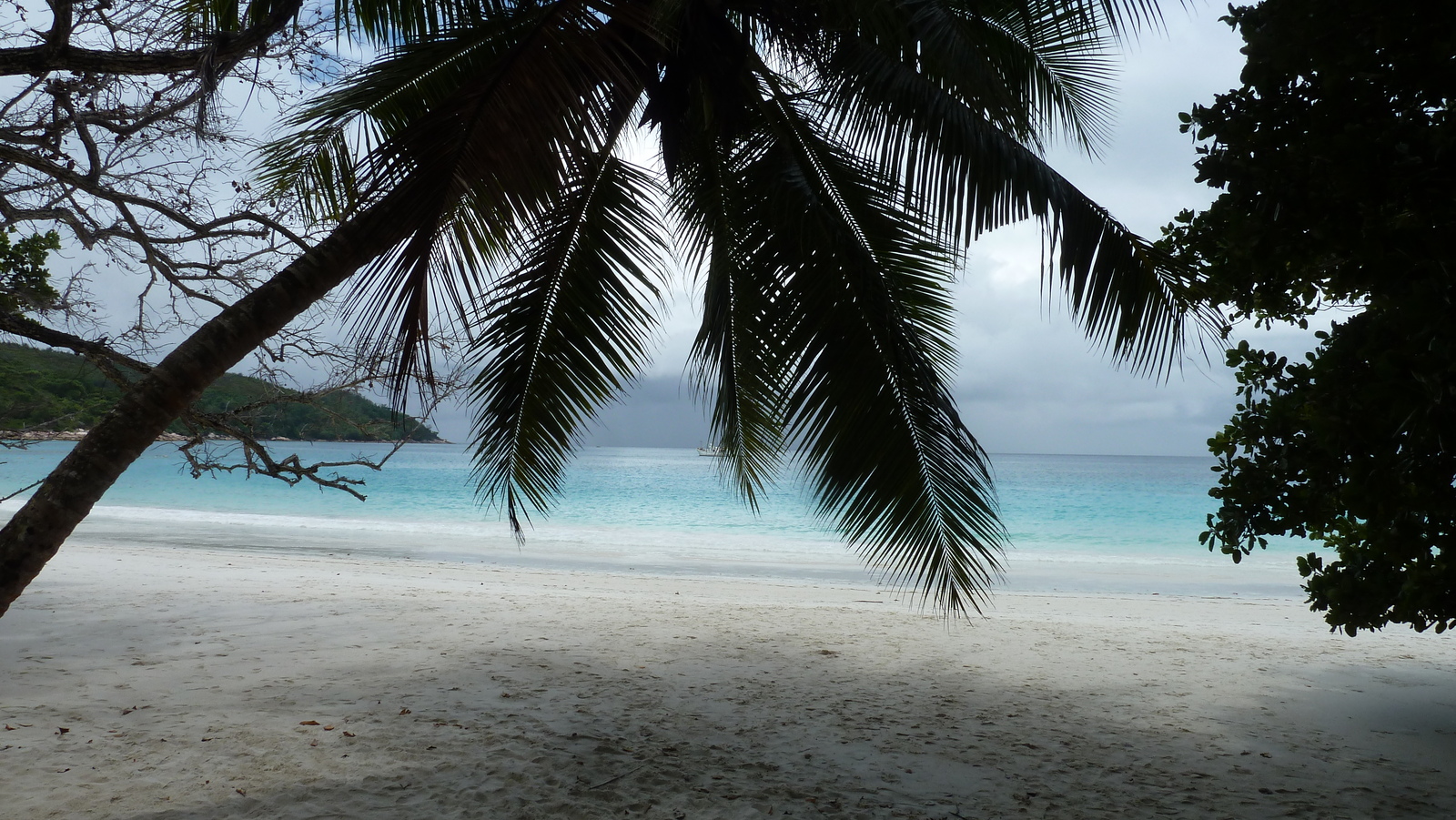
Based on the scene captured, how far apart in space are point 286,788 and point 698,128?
3946 mm

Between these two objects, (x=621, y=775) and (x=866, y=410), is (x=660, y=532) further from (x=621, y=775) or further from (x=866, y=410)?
(x=621, y=775)

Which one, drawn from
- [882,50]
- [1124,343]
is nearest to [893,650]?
[1124,343]

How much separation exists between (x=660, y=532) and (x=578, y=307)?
1642 centimetres

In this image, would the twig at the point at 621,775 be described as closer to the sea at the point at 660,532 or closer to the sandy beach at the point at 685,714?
the sandy beach at the point at 685,714

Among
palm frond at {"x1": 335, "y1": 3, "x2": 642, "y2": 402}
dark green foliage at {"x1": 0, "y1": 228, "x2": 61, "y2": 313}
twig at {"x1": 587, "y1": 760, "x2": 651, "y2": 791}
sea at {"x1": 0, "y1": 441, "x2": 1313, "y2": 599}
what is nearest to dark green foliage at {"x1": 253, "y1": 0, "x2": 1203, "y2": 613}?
palm frond at {"x1": 335, "y1": 3, "x2": 642, "y2": 402}

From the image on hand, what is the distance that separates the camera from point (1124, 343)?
460 centimetres

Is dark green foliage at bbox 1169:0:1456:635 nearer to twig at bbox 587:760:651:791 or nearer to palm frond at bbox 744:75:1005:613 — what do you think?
palm frond at bbox 744:75:1005:613

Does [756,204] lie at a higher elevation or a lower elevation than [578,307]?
higher

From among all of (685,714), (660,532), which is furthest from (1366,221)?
(660,532)

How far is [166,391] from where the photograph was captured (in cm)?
326

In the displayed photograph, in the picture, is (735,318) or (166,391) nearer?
(166,391)

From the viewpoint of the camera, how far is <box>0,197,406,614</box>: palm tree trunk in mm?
3008

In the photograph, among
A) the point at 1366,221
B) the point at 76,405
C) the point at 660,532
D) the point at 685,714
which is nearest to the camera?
the point at 1366,221

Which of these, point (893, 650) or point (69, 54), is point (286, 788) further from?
point (893, 650)
